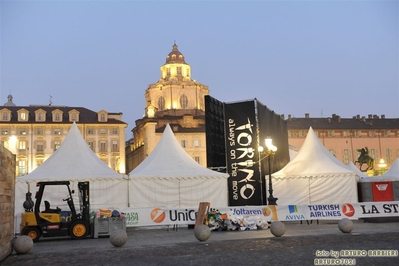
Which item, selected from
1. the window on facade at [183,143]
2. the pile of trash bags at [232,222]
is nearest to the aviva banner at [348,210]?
the pile of trash bags at [232,222]

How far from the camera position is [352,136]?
9000 centimetres

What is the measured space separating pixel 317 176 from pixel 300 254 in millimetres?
13787

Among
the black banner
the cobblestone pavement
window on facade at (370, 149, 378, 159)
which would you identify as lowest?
the cobblestone pavement

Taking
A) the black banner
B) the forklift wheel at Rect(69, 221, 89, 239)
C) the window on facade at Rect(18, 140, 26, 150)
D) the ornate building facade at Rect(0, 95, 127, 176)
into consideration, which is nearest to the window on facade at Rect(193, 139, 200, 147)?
the ornate building facade at Rect(0, 95, 127, 176)

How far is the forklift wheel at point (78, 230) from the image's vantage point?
17609 millimetres

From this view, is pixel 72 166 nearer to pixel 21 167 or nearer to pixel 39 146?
pixel 21 167

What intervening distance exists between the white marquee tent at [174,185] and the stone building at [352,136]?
6408 centimetres

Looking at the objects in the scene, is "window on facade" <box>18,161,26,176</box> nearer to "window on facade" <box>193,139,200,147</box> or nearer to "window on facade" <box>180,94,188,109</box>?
"window on facade" <box>193,139,200,147</box>

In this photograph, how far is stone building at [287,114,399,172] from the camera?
88188mm

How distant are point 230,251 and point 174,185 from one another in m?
10.9

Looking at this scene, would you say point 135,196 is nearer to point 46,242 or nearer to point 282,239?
point 46,242

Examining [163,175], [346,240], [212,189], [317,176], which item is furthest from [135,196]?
[346,240]

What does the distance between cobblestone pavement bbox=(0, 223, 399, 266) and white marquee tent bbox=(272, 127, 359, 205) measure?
25.6 ft

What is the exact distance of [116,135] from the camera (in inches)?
2992
